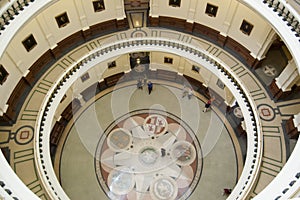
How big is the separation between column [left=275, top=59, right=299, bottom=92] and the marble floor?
4.18 m

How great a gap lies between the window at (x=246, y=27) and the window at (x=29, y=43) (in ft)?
36.5

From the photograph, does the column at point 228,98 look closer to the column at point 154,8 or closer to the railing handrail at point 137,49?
the railing handrail at point 137,49

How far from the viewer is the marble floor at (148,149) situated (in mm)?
16656

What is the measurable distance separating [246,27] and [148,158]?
9058mm

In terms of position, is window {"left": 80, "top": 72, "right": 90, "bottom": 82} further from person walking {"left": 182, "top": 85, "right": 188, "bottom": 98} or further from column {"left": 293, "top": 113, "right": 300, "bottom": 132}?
column {"left": 293, "top": 113, "right": 300, "bottom": 132}

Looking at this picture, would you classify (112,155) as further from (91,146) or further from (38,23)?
(38,23)

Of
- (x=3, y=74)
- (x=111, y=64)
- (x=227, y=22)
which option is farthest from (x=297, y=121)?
(x=3, y=74)

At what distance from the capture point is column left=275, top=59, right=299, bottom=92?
573 inches

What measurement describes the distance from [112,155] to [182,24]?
29.2ft

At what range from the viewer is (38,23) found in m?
15.6

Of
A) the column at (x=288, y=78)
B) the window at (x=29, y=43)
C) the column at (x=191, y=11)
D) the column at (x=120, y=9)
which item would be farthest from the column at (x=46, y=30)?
the column at (x=288, y=78)

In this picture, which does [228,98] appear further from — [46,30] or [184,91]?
[46,30]

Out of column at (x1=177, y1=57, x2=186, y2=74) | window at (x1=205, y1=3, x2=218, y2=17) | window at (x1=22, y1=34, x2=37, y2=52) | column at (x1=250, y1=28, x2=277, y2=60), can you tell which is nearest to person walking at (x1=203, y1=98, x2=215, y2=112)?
column at (x1=177, y1=57, x2=186, y2=74)

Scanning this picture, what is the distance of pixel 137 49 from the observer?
690 inches
